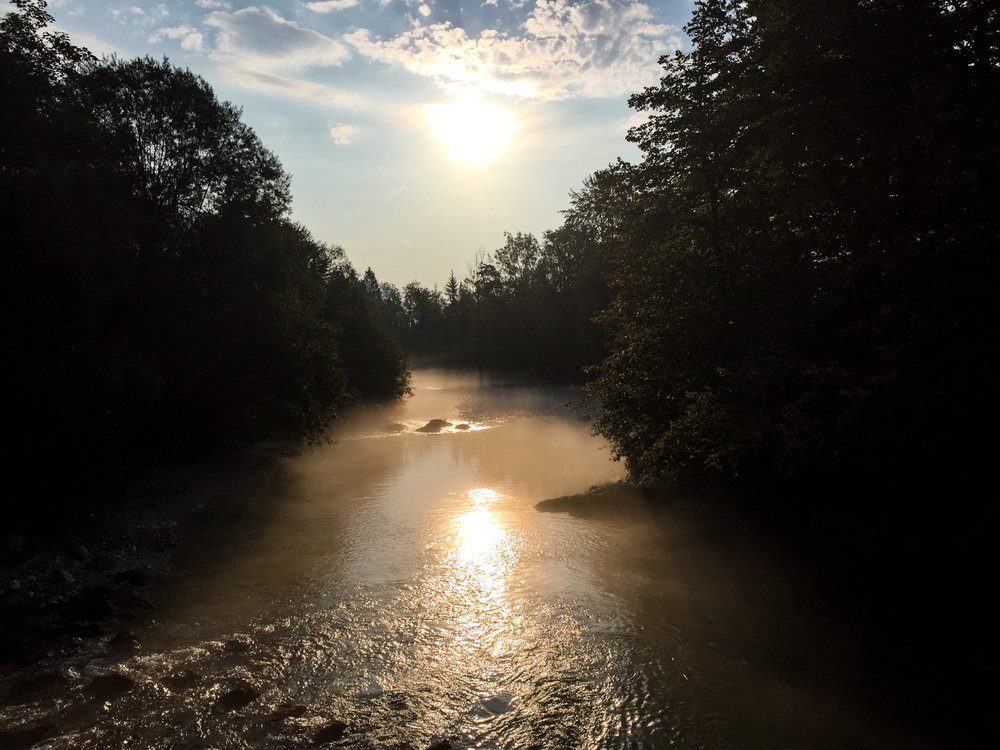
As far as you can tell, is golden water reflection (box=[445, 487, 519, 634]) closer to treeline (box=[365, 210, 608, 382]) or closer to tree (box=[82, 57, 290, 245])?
tree (box=[82, 57, 290, 245])

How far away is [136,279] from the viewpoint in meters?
21.4

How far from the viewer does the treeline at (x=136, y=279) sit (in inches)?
587

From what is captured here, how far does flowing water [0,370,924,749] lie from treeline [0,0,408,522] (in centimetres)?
466

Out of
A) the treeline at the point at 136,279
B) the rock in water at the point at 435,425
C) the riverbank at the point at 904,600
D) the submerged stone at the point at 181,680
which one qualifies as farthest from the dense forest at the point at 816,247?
the rock in water at the point at 435,425

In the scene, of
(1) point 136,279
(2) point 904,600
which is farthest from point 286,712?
(1) point 136,279

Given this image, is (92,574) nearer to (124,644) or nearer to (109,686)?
(124,644)

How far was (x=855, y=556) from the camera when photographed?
12477 millimetres

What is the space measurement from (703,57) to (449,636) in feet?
53.5

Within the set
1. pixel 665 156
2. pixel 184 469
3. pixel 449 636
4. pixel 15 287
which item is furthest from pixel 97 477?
pixel 665 156

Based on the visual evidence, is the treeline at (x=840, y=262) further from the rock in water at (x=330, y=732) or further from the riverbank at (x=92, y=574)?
the riverbank at (x=92, y=574)

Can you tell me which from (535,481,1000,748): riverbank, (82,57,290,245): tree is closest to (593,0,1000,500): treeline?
(535,481,1000,748): riverbank

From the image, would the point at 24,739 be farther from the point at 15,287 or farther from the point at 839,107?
the point at 839,107

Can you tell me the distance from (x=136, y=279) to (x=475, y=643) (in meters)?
17.7

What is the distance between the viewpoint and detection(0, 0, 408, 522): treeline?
14914 mm
